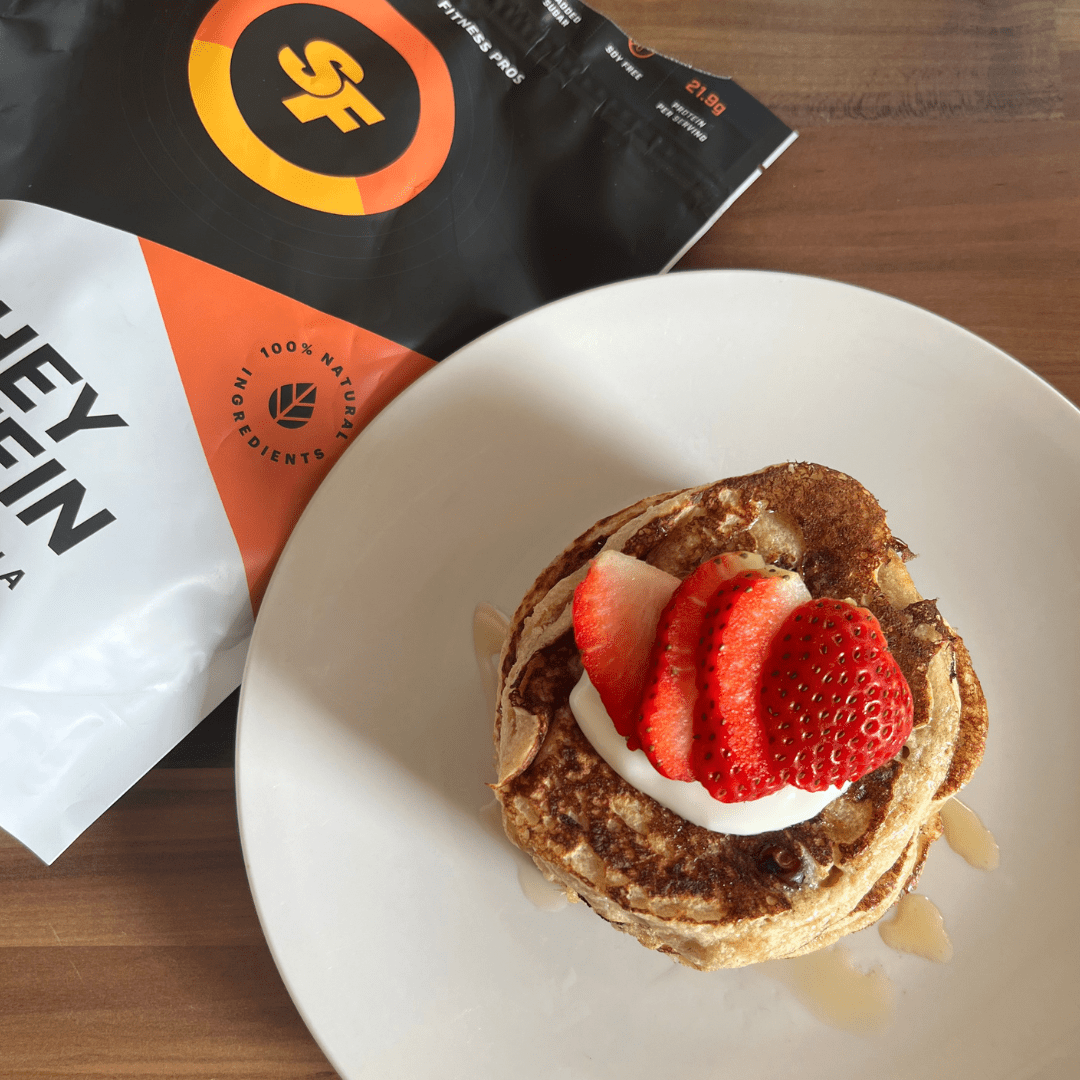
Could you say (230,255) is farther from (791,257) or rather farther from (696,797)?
(696,797)

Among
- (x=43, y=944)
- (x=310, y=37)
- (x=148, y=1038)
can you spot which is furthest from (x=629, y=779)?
(x=310, y=37)

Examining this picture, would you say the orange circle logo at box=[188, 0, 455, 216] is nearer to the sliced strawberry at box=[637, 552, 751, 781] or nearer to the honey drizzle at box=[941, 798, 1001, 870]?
the sliced strawberry at box=[637, 552, 751, 781]

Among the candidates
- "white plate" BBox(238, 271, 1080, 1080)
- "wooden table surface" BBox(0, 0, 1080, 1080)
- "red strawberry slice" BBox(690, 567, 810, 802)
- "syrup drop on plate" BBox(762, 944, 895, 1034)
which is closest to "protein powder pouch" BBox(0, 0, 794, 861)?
"wooden table surface" BBox(0, 0, 1080, 1080)

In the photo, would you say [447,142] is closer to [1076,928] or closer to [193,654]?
[193,654]

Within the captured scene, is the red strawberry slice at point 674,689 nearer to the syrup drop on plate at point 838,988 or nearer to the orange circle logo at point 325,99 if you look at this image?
the syrup drop on plate at point 838,988

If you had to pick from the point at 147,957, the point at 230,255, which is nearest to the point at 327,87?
the point at 230,255
